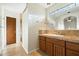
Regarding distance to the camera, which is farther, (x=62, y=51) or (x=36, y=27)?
(x=36, y=27)

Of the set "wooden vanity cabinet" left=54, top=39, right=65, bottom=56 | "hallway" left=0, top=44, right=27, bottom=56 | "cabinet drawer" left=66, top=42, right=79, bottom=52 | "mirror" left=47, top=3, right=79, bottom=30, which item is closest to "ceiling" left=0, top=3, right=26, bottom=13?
"mirror" left=47, top=3, right=79, bottom=30

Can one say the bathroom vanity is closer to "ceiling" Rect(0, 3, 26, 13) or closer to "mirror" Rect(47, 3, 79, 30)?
"mirror" Rect(47, 3, 79, 30)

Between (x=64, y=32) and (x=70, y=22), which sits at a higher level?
(x=70, y=22)

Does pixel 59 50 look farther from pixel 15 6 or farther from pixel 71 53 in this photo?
pixel 15 6

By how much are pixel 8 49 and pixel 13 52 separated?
0.40ft

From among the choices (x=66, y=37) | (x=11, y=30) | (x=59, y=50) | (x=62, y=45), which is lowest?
(x=59, y=50)

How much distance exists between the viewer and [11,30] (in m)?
1.75

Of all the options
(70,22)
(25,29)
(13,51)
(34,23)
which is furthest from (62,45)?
(13,51)

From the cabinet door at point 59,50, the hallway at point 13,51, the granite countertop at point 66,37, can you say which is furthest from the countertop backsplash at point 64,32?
the hallway at point 13,51

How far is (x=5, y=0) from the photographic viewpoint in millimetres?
1709

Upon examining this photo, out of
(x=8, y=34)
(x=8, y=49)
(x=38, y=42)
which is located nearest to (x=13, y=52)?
(x=8, y=49)

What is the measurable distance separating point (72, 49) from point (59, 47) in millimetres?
336

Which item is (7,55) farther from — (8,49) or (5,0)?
(5,0)

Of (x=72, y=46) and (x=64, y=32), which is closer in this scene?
(x=72, y=46)
